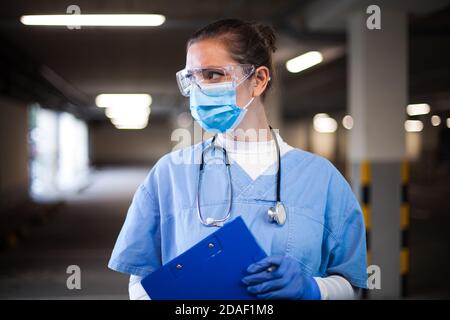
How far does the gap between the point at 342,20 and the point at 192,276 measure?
3228 mm

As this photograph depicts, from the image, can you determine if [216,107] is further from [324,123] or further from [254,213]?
[324,123]

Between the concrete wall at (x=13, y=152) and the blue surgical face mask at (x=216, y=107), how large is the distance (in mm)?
6602

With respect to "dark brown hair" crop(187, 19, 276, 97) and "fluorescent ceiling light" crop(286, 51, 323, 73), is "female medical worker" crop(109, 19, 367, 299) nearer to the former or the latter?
"dark brown hair" crop(187, 19, 276, 97)

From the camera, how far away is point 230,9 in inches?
169

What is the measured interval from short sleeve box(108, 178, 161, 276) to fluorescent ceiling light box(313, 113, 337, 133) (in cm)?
2002

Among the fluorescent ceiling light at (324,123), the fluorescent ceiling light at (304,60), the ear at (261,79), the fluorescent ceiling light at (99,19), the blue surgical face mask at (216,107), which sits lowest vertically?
the blue surgical face mask at (216,107)

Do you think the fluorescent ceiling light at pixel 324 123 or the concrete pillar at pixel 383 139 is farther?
the fluorescent ceiling light at pixel 324 123

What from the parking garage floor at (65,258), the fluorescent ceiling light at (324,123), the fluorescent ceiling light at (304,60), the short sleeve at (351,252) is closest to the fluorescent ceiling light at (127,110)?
the parking garage floor at (65,258)

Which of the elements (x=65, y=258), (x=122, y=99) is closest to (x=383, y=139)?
(x=65, y=258)

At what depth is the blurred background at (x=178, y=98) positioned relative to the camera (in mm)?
3346

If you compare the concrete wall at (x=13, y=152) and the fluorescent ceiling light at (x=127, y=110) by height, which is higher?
the fluorescent ceiling light at (x=127, y=110)

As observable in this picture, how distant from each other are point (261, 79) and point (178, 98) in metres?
10.3

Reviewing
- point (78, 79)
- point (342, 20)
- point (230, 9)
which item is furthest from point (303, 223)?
point (78, 79)

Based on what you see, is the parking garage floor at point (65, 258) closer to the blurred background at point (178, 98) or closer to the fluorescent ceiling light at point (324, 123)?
the blurred background at point (178, 98)
